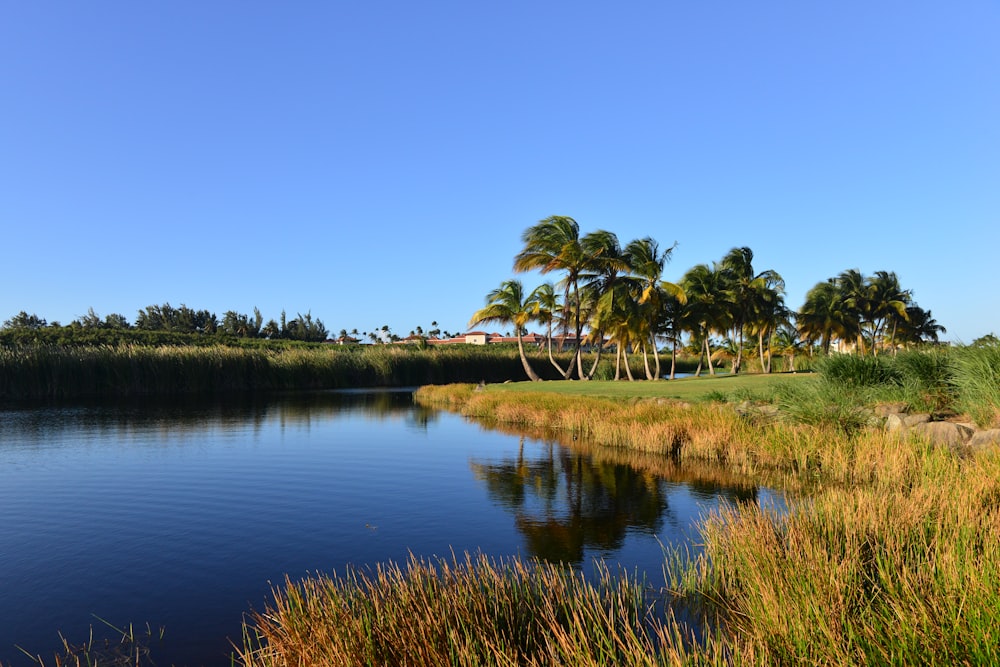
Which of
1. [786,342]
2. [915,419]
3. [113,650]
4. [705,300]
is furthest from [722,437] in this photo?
[786,342]

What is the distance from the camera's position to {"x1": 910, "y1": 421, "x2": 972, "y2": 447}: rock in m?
11.9

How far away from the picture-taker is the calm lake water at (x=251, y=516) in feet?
23.6

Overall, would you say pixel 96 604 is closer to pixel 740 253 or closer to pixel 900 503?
pixel 900 503

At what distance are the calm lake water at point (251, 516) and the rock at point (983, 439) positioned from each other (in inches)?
147

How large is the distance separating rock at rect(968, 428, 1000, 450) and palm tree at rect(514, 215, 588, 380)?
26.3 meters

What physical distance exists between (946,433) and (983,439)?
0.69 m

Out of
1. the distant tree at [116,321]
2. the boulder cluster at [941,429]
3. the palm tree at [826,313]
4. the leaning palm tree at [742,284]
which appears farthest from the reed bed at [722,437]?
the distant tree at [116,321]

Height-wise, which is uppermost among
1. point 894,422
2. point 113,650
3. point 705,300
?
point 705,300

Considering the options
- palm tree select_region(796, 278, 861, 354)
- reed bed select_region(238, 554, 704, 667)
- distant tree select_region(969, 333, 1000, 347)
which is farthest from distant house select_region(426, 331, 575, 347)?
reed bed select_region(238, 554, 704, 667)

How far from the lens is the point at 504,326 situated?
152ft

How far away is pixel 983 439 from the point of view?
449 inches

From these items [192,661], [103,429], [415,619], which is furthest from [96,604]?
[103,429]

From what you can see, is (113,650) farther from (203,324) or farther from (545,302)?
(203,324)

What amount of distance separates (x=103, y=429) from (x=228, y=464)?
982cm
